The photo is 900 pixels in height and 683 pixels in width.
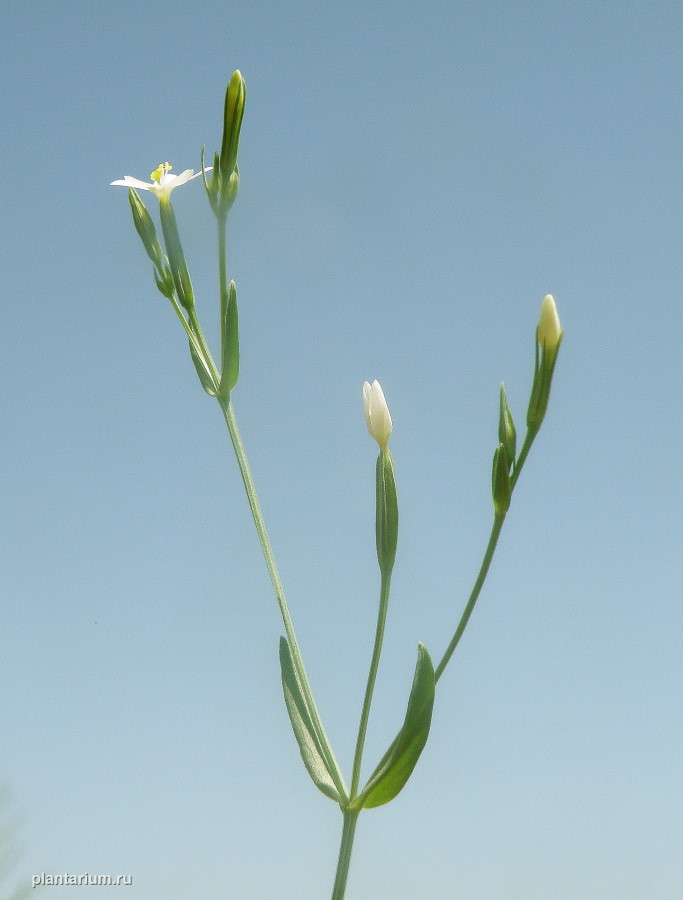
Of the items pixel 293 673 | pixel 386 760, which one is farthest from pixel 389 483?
pixel 386 760

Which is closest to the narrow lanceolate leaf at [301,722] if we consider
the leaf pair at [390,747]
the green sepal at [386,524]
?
the leaf pair at [390,747]

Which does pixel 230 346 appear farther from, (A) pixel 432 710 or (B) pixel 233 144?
(A) pixel 432 710

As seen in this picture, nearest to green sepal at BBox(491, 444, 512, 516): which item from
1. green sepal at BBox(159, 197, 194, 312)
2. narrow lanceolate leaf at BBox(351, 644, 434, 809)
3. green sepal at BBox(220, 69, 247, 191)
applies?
narrow lanceolate leaf at BBox(351, 644, 434, 809)

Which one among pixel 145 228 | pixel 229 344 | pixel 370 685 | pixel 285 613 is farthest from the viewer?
pixel 145 228

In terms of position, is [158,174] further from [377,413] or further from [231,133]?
[377,413]

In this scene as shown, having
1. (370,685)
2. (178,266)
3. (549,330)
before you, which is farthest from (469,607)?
(178,266)

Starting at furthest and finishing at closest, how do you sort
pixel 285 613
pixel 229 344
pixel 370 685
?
pixel 229 344
pixel 285 613
pixel 370 685

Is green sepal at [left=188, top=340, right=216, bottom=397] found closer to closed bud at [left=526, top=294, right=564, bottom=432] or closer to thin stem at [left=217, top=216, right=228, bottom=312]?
thin stem at [left=217, top=216, right=228, bottom=312]
